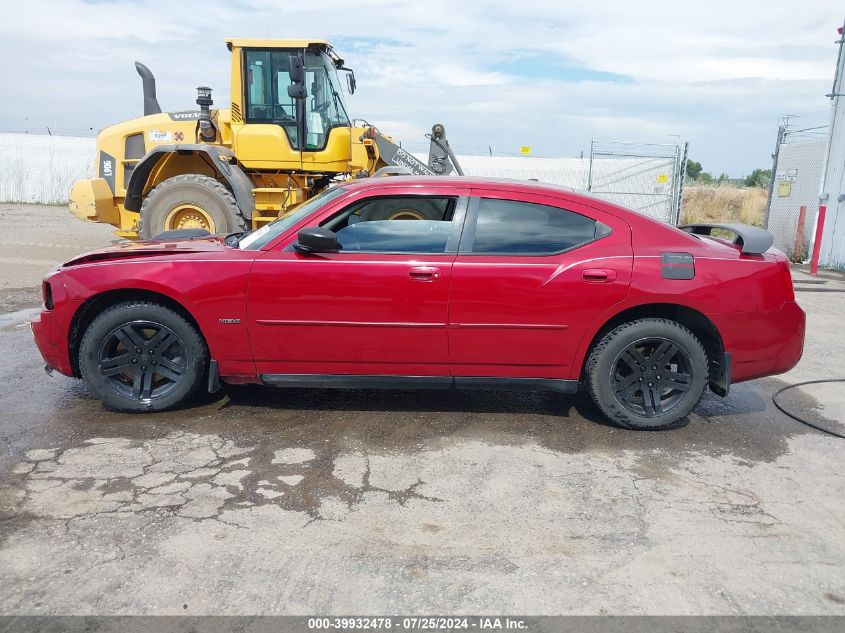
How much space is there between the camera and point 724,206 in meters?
25.4

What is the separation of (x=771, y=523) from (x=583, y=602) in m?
1.25

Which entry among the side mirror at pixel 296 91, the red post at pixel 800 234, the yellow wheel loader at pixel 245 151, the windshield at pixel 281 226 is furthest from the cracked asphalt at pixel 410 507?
the red post at pixel 800 234

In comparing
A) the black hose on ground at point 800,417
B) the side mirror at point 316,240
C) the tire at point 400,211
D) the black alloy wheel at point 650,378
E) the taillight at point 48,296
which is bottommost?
the black hose on ground at point 800,417

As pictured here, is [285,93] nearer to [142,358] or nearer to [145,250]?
[145,250]

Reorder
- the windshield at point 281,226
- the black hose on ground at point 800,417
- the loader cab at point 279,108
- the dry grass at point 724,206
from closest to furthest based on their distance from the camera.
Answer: the windshield at point 281,226
the black hose on ground at point 800,417
the loader cab at point 279,108
the dry grass at point 724,206

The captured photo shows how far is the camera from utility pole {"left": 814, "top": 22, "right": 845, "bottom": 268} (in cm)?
1309

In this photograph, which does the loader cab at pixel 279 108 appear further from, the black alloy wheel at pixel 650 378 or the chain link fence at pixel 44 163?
the chain link fence at pixel 44 163

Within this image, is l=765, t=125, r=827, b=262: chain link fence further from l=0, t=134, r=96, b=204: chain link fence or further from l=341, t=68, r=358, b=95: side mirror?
l=0, t=134, r=96, b=204: chain link fence

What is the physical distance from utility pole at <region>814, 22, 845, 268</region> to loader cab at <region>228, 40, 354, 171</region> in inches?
386

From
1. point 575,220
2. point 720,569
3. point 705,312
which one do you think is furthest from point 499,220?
point 720,569

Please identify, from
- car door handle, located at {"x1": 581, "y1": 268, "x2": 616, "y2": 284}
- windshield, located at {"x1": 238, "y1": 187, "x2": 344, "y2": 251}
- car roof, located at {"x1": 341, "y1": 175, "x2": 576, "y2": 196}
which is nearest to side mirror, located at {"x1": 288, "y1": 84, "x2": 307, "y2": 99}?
windshield, located at {"x1": 238, "y1": 187, "x2": 344, "y2": 251}

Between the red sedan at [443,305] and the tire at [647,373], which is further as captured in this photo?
the tire at [647,373]

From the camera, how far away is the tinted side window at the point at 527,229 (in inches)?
165

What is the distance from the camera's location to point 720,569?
110 inches
